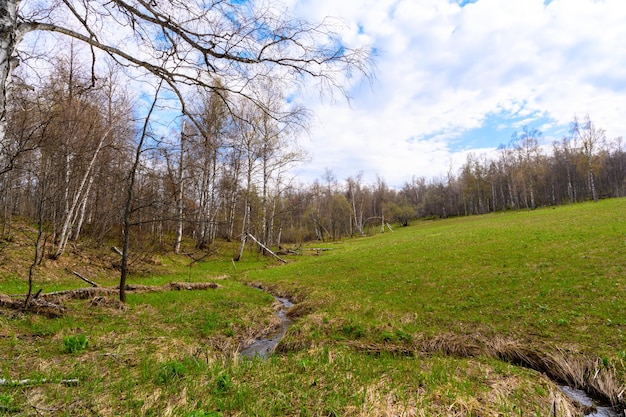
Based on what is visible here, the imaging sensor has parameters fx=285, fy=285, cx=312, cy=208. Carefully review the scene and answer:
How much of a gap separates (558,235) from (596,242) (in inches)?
138

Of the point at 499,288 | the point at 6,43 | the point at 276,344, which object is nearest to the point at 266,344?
the point at 276,344

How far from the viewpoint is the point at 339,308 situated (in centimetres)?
1042

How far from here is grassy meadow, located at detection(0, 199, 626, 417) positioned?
12.7ft

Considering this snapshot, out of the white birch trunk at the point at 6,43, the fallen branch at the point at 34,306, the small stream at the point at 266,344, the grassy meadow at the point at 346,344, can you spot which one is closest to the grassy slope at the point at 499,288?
the grassy meadow at the point at 346,344

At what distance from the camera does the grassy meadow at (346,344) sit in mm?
3873

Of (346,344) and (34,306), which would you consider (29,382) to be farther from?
(346,344)

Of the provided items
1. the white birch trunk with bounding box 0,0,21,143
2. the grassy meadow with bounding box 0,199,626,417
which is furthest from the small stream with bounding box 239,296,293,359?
the white birch trunk with bounding box 0,0,21,143

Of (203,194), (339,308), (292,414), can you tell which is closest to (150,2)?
(292,414)

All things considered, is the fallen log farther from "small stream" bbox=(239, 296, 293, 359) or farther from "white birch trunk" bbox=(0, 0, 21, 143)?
"white birch trunk" bbox=(0, 0, 21, 143)

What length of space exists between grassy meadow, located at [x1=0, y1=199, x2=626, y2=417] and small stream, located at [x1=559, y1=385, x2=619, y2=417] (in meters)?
0.21

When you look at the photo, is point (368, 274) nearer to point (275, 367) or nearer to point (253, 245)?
point (275, 367)

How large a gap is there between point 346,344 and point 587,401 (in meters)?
4.60

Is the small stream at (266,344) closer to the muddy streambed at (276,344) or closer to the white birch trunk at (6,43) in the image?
the muddy streambed at (276,344)

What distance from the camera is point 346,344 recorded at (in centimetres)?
736
